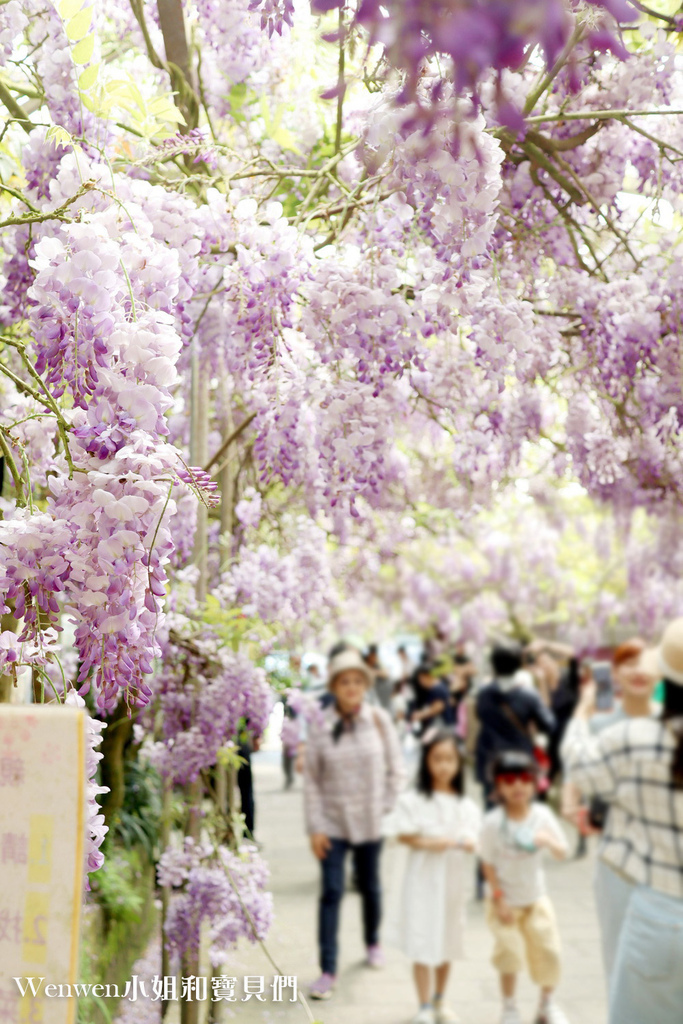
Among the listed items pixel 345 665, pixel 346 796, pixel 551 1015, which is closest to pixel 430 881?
pixel 346 796

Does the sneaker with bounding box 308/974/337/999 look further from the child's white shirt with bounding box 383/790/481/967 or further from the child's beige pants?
the child's beige pants

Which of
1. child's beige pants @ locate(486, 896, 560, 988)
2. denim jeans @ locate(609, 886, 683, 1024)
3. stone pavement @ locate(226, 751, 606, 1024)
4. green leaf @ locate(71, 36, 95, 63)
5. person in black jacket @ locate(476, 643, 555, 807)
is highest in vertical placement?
green leaf @ locate(71, 36, 95, 63)

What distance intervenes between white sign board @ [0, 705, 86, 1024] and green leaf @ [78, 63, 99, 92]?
1.54 metres

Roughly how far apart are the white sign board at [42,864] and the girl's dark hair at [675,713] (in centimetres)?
237

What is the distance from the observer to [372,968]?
536cm

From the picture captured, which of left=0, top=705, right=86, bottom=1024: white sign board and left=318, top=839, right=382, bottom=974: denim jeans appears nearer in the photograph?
left=0, top=705, right=86, bottom=1024: white sign board

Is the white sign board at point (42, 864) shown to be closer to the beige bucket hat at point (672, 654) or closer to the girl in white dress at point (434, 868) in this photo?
the beige bucket hat at point (672, 654)

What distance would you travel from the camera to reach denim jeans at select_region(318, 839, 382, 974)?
5.00 meters

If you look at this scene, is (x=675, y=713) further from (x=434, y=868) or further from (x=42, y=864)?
(x=42, y=864)

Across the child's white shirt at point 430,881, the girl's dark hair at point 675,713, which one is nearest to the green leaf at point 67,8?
the girl's dark hair at point 675,713

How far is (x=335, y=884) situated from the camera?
5.02 m

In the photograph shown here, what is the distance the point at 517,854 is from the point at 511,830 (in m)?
0.12

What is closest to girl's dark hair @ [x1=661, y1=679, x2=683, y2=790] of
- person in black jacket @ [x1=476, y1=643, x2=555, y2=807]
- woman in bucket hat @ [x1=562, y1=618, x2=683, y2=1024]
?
woman in bucket hat @ [x1=562, y1=618, x2=683, y2=1024]

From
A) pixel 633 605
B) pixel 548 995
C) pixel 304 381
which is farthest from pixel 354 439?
pixel 633 605
